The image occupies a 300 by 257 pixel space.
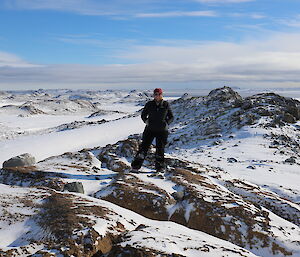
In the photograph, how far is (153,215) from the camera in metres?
7.93

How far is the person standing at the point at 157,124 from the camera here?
1080cm

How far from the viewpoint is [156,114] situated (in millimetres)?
10789

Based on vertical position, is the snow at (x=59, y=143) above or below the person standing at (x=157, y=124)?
below

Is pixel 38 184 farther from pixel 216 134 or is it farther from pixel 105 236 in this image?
pixel 216 134

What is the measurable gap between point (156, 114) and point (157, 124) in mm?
395

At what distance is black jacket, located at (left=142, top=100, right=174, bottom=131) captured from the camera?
1080cm

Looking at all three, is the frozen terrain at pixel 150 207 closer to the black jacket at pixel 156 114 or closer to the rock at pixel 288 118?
the black jacket at pixel 156 114

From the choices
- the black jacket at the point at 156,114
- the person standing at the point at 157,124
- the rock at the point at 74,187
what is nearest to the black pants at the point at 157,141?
the person standing at the point at 157,124

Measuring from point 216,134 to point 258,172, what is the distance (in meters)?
11.1

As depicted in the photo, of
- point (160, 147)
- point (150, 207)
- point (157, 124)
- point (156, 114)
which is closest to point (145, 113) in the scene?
point (156, 114)

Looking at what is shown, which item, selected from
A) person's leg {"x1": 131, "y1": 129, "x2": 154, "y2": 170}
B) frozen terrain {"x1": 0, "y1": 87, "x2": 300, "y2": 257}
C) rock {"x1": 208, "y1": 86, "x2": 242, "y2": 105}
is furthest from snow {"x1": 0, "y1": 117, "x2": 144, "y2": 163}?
person's leg {"x1": 131, "y1": 129, "x2": 154, "y2": 170}

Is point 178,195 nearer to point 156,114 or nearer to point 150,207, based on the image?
point 150,207

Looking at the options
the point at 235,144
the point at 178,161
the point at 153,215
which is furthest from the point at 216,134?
the point at 153,215

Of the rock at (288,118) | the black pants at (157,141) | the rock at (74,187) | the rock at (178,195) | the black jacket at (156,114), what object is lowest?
the rock at (288,118)
